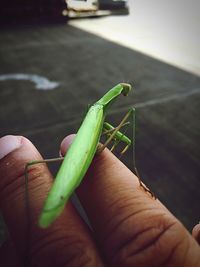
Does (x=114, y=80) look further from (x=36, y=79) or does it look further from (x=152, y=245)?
(x=152, y=245)

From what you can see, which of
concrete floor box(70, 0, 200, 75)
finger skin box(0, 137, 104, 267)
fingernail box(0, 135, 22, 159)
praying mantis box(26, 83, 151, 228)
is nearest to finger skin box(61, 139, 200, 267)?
finger skin box(0, 137, 104, 267)

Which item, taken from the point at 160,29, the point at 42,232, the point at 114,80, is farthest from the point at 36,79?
the point at 160,29

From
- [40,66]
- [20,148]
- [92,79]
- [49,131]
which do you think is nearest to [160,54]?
[92,79]

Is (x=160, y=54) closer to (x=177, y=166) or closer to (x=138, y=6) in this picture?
(x=177, y=166)

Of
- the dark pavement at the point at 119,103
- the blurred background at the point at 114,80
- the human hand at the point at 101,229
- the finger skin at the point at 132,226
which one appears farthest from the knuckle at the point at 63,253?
the dark pavement at the point at 119,103

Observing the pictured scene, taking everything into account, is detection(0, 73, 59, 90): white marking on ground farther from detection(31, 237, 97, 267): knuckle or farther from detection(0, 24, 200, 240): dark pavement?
detection(31, 237, 97, 267): knuckle

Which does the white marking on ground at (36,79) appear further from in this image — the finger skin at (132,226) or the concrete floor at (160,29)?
the finger skin at (132,226)
